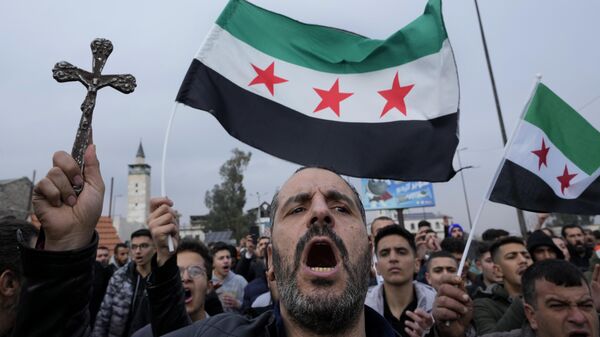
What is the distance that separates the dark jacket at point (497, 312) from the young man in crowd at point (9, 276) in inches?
122

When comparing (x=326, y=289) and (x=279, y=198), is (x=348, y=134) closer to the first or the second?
(x=279, y=198)

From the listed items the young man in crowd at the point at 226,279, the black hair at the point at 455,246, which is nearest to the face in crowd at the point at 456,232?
the black hair at the point at 455,246

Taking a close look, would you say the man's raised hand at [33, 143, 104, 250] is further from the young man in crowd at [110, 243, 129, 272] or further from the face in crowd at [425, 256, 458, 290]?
the young man in crowd at [110, 243, 129, 272]

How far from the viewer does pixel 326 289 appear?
1746 millimetres

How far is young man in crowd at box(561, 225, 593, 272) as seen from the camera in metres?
6.29

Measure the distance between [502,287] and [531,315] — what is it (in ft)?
A: 4.62

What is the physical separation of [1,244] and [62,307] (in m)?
0.73

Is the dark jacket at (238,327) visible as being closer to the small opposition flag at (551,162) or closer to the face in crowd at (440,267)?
the small opposition flag at (551,162)

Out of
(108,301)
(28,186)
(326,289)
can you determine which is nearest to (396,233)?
(326,289)

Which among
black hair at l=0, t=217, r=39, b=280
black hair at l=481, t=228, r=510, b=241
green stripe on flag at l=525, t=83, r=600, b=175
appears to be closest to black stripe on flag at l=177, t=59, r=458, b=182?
green stripe on flag at l=525, t=83, r=600, b=175

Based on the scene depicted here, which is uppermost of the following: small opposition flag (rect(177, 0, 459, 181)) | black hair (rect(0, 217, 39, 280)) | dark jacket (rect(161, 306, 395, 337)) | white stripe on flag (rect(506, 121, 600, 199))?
small opposition flag (rect(177, 0, 459, 181))

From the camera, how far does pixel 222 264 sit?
5.89 metres

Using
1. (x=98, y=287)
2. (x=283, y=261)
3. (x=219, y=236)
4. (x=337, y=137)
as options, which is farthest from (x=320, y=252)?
(x=219, y=236)

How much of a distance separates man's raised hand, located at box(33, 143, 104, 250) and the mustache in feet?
2.69
